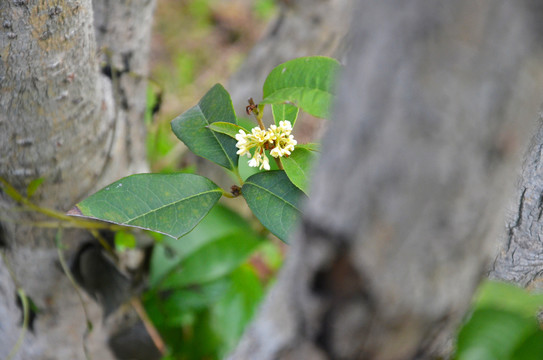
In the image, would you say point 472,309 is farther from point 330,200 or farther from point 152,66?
point 152,66

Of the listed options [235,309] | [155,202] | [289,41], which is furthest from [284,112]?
[289,41]

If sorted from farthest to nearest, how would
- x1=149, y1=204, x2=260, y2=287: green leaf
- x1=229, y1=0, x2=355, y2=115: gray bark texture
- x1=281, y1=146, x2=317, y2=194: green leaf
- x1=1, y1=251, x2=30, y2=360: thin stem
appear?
1. x1=229, y1=0, x2=355, y2=115: gray bark texture
2. x1=149, y1=204, x2=260, y2=287: green leaf
3. x1=1, y1=251, x2=30, y2=360: thin stem
4. x1=281, y1=146, x2=317, y2=194: green leaf

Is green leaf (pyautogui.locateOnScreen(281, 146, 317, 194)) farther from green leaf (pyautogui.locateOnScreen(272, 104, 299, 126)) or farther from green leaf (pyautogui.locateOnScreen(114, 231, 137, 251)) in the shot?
green leaf (pyautogui.locateOnScreen(114, 231, 137, 251))

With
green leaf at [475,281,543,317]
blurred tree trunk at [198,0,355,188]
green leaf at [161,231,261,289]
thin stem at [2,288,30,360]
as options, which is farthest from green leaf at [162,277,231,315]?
green leaf at [475,281,543,317]

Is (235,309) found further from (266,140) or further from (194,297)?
(266,140)

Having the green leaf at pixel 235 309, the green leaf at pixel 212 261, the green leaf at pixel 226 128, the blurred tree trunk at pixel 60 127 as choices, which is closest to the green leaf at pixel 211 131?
the green leaf at pixel 226 128
